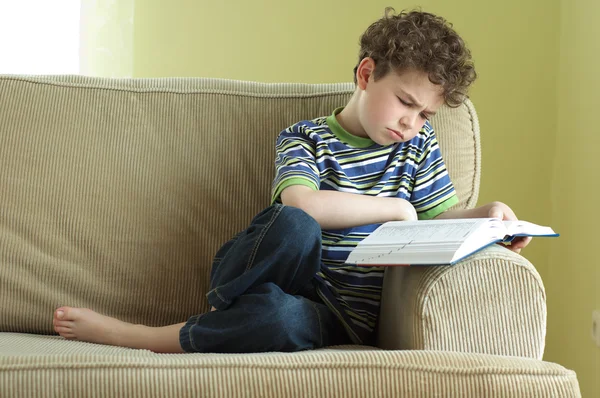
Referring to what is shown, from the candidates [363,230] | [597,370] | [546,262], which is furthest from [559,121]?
[363,230]

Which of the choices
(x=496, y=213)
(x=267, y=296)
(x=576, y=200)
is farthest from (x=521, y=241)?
(x=576, y=200)

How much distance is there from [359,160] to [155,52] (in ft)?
3.73

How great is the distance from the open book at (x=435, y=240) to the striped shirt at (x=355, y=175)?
0.19 m

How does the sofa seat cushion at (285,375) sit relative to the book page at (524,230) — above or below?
below

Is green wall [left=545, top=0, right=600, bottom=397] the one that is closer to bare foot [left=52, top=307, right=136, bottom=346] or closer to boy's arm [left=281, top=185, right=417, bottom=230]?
boy's arm [left=281, top=185, right=417, bottom=230]

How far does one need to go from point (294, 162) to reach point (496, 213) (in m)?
0.36

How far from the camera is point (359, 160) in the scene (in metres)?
1.48

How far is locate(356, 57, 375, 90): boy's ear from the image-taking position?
1.47 meters

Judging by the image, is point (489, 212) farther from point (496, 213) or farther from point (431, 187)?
point (431, 187)

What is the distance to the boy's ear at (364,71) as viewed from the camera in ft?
4.82

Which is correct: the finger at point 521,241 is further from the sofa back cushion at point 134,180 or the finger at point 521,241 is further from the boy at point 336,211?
the sofa back cushion at point 134,180

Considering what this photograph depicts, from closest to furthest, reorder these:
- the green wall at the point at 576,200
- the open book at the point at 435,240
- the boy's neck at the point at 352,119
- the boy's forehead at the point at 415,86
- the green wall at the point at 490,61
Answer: the open book at the point at 435,240, the boy's forehead at the point at 415,86, the boy's neck at the point at 352,119, the green wall at the point at 576,200, the green wall at the point at 490,61

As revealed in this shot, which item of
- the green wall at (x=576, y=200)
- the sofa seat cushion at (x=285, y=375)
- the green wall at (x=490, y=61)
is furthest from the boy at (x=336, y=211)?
the green wall at (x=490, y=61)

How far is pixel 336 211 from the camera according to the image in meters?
1.33
